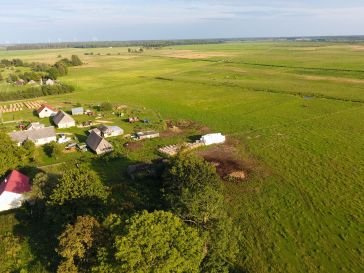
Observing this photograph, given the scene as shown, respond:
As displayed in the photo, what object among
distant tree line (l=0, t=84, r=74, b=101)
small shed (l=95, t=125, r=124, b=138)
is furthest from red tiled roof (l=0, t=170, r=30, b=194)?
distant tree line (l=0, t=84, r=74, b=101)

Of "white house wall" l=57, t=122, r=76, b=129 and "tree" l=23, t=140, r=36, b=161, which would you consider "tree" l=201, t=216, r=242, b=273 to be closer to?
"tree" l=23, t=140, r=36, b=161

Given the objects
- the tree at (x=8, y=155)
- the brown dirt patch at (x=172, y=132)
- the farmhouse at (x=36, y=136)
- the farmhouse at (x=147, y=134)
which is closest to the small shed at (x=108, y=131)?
the farmhouse at (x=147, y=134)

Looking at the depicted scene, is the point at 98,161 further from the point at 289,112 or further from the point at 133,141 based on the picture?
the point at 289,112

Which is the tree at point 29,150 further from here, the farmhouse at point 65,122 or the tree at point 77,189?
the tree at point 77,189

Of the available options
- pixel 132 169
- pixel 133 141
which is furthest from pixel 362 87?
pixel 132 169

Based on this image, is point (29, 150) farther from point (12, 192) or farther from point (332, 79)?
point (332, 79)

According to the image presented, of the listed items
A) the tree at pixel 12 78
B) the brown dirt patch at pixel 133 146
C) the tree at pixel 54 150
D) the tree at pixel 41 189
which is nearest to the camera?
the tree at pixel 41 189

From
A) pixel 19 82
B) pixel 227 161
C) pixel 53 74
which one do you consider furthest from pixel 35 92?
pixel 227 161
